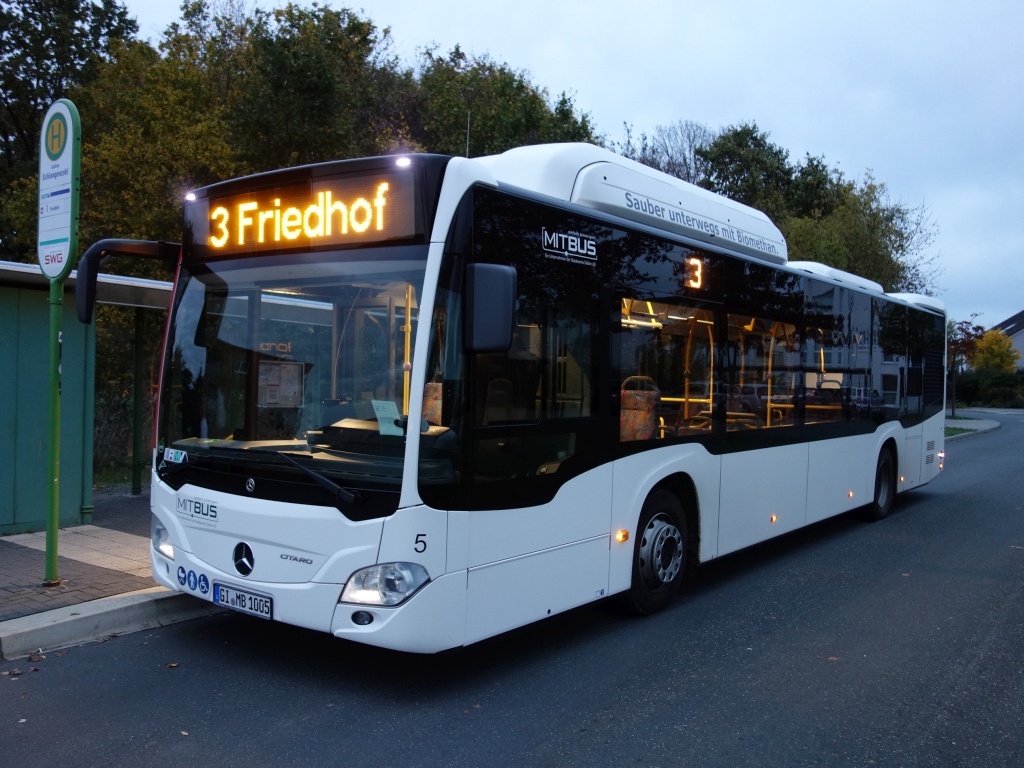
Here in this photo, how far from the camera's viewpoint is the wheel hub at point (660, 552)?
245 inches

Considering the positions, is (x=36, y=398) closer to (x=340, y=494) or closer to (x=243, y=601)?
(x=243, y=601)

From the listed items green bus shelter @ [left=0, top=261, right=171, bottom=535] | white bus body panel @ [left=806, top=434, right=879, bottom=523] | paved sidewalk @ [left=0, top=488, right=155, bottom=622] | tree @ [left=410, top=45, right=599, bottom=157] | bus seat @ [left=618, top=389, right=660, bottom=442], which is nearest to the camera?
bus seat @ [left=618, top=389, right=660, bottom=442]

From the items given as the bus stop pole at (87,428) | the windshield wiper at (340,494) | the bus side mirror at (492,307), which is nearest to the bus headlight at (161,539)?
the windshield wiper at (340,494)

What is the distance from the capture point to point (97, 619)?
5.63 m

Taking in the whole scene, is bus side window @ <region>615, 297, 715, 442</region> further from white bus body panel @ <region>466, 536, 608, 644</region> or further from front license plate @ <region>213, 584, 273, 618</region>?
front license plate @ <region>213, 584, 273, 618</region>

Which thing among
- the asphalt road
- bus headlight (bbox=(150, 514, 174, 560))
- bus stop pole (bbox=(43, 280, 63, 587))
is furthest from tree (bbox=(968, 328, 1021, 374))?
bus headlight (bbox=(150, 514, 174, 560))

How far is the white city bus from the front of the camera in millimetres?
4469

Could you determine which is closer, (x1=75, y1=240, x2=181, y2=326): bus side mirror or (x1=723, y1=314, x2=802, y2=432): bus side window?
(x1=75, y1=240, x2=181, y2=326): bus side mirror

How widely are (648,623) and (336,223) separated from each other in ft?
11.8

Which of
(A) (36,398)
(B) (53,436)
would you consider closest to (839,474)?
(B) (53,436)

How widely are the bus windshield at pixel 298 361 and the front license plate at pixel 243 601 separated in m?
0.77

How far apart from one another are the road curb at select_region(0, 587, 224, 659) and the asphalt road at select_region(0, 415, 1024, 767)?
13 cm

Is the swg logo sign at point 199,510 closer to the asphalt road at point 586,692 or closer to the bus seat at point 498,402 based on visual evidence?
the asphalt road at point 586,692

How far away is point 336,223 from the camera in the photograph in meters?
4.84
